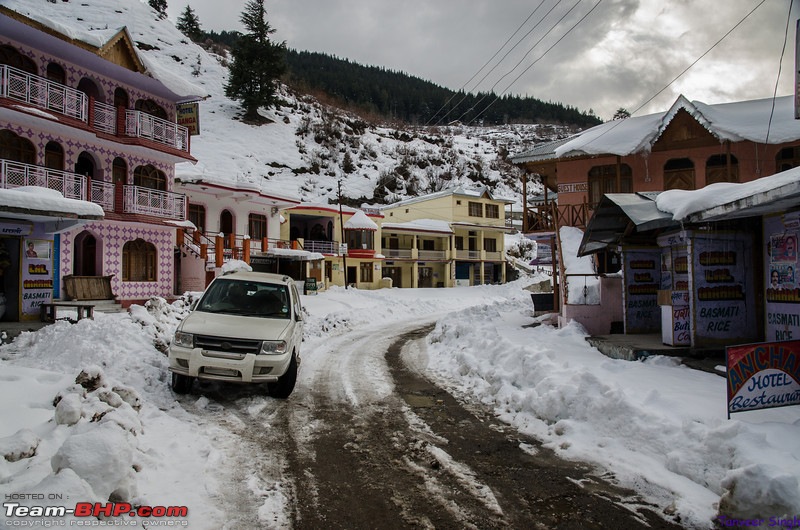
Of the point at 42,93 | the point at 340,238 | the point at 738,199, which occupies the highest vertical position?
the point at 42,93

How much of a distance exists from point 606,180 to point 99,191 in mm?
21107

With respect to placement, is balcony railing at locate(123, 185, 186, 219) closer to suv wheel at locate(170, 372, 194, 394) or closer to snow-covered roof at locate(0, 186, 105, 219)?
snow-covered roof at locate(0, 186, 105, 219)

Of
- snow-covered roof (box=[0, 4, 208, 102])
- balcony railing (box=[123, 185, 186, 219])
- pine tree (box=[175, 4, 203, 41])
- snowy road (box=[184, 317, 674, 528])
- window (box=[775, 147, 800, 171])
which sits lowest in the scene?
snowy road (box=[184, 317, 674, 528])

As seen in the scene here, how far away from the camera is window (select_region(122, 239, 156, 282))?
782 inches

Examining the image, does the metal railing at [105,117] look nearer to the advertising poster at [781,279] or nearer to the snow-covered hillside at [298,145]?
the advertising poster at [781,279]

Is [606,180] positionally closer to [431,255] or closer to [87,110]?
[87,110]

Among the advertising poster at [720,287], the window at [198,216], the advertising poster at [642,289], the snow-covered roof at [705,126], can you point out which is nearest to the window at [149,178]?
the window at [198,216]

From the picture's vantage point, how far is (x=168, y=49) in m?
70.8

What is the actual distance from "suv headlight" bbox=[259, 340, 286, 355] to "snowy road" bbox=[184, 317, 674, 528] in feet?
2.75

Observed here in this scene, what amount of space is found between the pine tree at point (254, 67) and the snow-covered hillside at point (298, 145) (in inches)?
93.0

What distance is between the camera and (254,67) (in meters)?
65.4

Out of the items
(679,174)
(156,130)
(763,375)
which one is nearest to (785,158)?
(679,174)

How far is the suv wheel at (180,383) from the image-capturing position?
7.13m

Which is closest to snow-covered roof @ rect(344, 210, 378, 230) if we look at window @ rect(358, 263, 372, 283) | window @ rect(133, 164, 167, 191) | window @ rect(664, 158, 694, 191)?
window @ rect(358, 263, 372, 283)
